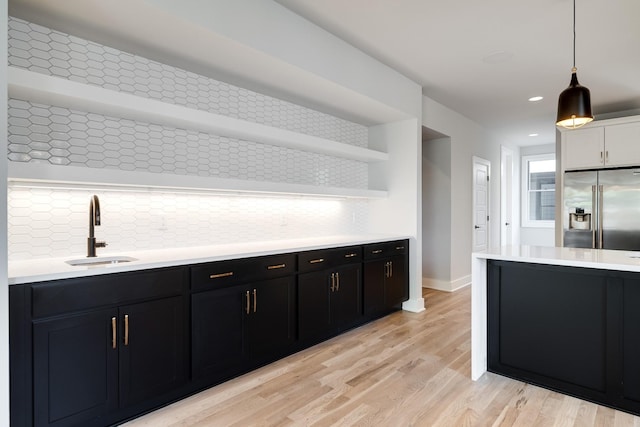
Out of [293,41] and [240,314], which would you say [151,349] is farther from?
[293,41]

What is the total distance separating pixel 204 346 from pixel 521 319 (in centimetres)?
223

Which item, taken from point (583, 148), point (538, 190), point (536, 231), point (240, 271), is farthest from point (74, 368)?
point (538, 190)

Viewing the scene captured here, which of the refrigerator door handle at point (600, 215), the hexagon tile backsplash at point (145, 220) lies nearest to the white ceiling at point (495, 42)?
the refrigerator door handle at point (600, 215)

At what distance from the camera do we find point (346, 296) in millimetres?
3475

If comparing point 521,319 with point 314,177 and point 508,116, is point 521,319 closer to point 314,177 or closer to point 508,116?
point 314,177

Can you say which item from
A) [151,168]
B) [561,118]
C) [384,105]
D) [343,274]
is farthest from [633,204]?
[151,168]

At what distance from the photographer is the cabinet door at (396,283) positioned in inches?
157

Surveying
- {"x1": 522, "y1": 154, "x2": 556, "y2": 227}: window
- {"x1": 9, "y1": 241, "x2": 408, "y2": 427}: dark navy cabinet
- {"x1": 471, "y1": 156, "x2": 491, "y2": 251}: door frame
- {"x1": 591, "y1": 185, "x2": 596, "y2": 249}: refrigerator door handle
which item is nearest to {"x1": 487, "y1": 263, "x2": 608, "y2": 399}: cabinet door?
{"x1": 9, "y1": 241, "x2": 408, "y2": 427}: dark navy cabinet

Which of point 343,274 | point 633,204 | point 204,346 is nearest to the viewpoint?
point 204,346

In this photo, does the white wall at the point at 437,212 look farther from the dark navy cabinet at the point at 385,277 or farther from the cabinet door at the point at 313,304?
the cabinet door at the point at 313,304

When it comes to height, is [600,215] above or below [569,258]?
above

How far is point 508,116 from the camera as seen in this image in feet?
18.6

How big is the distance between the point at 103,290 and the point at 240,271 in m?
0.88

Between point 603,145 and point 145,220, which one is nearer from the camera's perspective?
point 145,220
